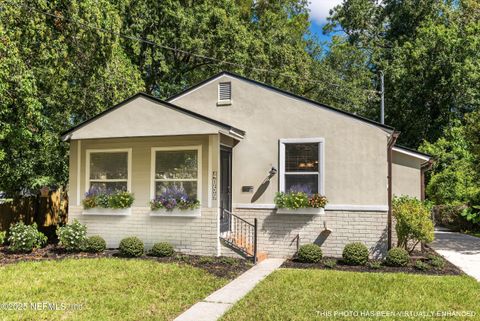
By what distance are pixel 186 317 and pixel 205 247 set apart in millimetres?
4080

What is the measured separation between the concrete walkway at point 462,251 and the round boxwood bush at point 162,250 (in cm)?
643

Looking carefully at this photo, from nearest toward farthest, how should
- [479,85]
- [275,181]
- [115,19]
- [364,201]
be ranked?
[364,201] → [275,181] → [115,19] → [479,85]

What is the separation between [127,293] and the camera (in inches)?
257

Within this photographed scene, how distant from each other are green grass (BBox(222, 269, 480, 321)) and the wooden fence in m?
8.06

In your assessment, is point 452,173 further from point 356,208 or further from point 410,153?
point 356,208

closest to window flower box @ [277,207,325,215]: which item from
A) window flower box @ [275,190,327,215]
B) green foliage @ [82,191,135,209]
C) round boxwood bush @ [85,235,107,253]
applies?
window flower box @ [275,190,327,215]

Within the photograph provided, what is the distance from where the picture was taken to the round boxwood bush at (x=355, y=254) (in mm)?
8773

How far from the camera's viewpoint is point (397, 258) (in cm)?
861

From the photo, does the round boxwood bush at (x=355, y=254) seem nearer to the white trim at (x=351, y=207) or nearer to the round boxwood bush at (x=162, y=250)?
the white trim at (x=351, y=207)

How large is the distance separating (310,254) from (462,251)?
5335mm

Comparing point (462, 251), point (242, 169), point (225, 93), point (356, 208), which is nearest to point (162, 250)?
point (242, 169)

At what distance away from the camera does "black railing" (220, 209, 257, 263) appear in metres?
9.64

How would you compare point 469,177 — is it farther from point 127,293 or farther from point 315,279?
point 127,293

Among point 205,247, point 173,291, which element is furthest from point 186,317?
point 205,247
